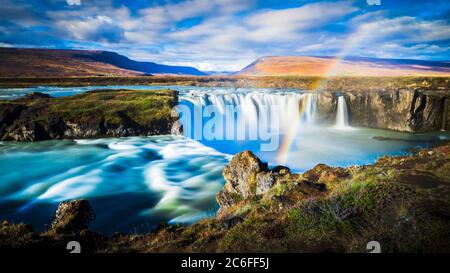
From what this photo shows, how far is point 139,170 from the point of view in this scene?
828 inches

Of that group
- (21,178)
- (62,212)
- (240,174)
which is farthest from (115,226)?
(21,178)

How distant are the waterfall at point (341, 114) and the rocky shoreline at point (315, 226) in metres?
33.6

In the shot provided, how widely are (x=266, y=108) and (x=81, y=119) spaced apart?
2462 cm

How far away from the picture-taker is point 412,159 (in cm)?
1192

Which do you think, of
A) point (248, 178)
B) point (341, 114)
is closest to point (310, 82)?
point (341, 114)

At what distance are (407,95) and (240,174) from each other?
3333cm

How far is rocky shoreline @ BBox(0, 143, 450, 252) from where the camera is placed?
17.9ft

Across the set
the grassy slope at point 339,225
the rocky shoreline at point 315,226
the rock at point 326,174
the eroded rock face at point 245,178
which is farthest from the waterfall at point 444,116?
the eroded rock face at point 245,178

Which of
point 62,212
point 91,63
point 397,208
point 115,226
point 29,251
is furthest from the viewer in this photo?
point 91,63

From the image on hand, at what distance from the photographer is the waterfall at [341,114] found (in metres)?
40.8

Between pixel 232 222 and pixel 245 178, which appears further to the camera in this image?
pixel 245 178

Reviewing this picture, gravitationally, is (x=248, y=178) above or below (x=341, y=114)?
below

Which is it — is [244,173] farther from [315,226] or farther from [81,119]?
[81,119]

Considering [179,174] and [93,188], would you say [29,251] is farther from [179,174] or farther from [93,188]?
[179,174]
